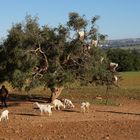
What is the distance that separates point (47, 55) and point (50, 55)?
0.20 m

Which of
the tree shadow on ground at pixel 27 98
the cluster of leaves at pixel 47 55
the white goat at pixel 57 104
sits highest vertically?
the cluster of leaves at pixel 47 55

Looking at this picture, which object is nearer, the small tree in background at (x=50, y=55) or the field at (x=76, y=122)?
the field at (x=76, y=122)

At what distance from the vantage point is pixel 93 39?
31.8 metres

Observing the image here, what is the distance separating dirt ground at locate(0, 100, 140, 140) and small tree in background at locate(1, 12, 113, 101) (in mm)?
2084

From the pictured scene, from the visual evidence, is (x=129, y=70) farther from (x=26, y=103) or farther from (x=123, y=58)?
(x=26, y=103)

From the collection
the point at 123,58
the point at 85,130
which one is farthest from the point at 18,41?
the point at 123,58

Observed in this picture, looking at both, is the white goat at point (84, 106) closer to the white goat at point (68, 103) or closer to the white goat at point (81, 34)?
the white goat at point (68, 103)

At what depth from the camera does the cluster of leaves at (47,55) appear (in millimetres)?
29750

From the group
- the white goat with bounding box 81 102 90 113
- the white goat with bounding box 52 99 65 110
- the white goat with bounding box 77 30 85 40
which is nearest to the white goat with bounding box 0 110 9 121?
the white goat with bounding box 52 99 65 110

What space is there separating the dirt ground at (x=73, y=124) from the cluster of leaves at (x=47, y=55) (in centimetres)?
211

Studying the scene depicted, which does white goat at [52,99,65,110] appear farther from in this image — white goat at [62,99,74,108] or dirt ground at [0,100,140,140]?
white goat at [62,99,74,108]

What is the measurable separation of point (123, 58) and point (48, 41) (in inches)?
2381

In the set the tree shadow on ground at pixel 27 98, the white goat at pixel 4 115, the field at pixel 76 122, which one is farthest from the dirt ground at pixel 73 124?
the tree shadow on ground at pixel 27 98

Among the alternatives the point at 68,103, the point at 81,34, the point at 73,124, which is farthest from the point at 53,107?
the point at 73,124
